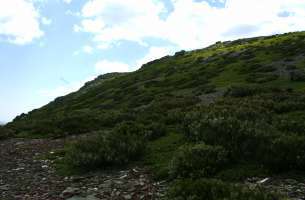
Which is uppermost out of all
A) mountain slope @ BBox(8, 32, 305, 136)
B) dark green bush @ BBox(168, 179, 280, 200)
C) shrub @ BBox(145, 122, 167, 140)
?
mountain slope @ BBox(8, 32, 305, 136)

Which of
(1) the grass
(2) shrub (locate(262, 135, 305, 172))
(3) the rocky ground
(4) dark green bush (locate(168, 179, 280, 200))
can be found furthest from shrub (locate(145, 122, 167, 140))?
(4) dark green bush (locate(168, 179, 280, 200))

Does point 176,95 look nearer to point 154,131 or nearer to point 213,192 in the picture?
point 154,131

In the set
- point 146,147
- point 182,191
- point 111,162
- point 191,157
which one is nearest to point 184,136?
point 146,147

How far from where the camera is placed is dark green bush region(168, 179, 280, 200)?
912 cm

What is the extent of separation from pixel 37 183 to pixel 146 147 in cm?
417

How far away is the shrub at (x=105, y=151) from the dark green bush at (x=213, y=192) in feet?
17.0

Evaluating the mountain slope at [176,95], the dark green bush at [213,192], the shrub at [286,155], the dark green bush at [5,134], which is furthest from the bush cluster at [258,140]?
the dark green bush at [5,134]

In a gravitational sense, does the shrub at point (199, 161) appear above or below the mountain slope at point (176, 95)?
below

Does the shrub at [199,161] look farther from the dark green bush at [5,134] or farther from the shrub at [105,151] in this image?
the dark green bush at [5,134]

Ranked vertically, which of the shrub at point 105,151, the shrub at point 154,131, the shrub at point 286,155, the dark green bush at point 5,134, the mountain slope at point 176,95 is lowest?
the shrub at point 286,155

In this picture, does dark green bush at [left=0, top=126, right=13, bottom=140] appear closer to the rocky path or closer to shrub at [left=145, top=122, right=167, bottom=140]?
the rocky path

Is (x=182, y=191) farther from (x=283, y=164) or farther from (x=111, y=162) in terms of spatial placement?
(x=111, y=162)

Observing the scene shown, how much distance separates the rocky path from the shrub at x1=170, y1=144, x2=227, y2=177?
26.8 inches

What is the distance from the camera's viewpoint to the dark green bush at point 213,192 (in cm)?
912
